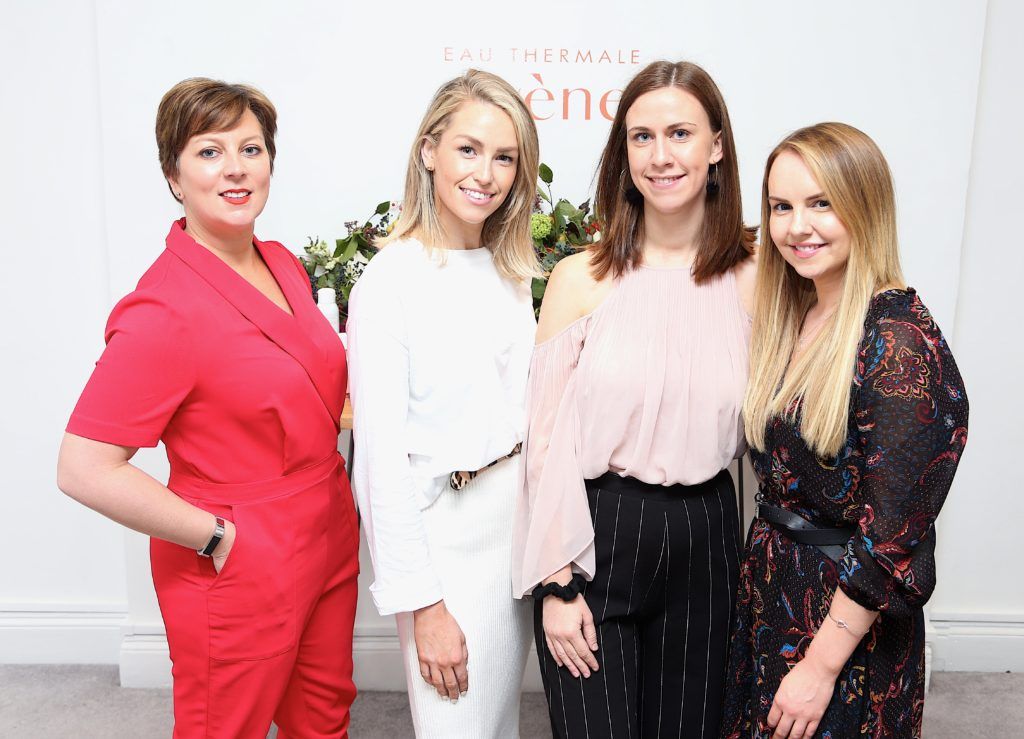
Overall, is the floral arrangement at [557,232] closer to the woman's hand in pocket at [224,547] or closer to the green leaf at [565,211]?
the green leaf at [565,211]

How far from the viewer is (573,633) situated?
5.04 feet

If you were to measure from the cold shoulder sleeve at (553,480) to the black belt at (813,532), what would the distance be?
13.7 inches

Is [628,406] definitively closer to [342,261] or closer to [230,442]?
[230,442]

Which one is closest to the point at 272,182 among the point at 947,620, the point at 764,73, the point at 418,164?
the point at 418,164

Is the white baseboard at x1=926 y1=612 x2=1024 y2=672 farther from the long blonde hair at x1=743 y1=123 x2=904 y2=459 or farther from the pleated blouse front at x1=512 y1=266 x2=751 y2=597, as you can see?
the long blonde hair at x1=743 y1=123 x2=904 y2=459

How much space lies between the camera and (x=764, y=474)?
148cm

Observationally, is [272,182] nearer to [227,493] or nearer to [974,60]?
[227,493]

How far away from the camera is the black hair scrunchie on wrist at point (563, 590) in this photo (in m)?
1.54

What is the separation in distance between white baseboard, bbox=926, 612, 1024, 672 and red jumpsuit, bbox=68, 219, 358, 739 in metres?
2.39

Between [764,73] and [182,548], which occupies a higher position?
[764,73]

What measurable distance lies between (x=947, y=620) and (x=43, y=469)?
3320mm

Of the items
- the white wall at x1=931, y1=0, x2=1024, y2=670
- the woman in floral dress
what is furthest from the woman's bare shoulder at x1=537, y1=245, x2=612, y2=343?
the white wall at x1=931, y1=0, x2=1024, y2=670

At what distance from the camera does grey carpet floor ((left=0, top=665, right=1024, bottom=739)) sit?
2566mm

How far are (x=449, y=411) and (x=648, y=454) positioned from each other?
0.39 meters
